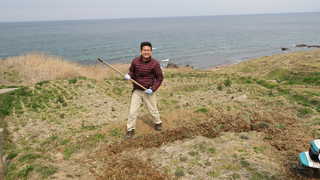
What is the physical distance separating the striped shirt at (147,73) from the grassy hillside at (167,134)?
1.40m

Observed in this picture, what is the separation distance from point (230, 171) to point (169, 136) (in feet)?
6.69

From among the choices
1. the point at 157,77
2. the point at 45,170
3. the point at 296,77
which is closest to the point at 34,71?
the point at 157,77

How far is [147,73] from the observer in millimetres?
6684

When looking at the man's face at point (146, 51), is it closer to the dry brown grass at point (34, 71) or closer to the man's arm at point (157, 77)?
the man's arm at point (157, 77)

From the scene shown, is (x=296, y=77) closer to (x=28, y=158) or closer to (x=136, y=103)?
(x=136, y=103)

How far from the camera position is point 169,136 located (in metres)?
6.70

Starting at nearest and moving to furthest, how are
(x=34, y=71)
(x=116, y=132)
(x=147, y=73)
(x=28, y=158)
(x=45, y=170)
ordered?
1. (x=45, y=170)
2. (x=28, y=158)
3. (x=147, y=73)
4. (x=116, y=132)
5. (x=34, y=71)

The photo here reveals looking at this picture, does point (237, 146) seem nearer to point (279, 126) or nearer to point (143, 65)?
point (279, 126)

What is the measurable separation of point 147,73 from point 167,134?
174 centimetres

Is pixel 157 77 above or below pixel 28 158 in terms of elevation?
above

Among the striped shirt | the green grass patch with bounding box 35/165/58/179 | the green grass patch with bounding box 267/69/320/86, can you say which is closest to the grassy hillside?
the green grass patch with bounding box 35/165/58/179

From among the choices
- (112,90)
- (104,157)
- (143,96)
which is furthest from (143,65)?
(112,90)

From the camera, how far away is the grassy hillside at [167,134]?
17.5 feet

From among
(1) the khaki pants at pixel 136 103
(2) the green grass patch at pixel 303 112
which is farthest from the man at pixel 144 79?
(2) the green grass patch at pixel 303 112
